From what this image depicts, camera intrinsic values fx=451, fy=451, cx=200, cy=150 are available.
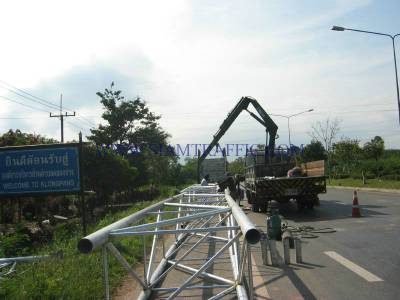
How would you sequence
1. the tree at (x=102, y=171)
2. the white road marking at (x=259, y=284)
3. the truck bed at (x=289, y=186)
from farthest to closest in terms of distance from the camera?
the tree at (x=102, y=171), the truck bed at (x=289, y=186), the white road marking at (x=259, y=284)

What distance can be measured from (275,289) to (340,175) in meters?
44.3

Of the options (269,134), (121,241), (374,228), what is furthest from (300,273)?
(269,134)

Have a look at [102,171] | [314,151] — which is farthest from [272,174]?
[314,151]

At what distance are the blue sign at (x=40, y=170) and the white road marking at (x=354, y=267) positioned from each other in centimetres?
499

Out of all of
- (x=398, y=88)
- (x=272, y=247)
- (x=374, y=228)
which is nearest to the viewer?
(x=272, y=247)

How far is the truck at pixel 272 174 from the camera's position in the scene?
15.8 metres

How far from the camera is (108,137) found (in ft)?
171

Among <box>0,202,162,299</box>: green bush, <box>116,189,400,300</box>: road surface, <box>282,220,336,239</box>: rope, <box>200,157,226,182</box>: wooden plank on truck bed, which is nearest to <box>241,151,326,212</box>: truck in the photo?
<box>282,220,336,239</box>: rope

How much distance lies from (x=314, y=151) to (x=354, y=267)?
49948mm

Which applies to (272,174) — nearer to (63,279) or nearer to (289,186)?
(289,186)

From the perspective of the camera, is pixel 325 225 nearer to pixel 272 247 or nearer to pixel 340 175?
pixel 272 247

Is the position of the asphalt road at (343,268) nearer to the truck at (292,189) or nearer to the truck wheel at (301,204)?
the truck at (292,189)

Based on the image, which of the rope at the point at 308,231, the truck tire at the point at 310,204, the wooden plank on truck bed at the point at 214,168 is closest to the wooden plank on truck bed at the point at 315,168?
the truck tire at the point at 310,204

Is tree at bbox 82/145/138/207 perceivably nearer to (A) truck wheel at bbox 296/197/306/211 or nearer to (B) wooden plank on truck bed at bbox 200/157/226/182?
(B) wooden plank on truck bed at bbox 200/157/226/182
